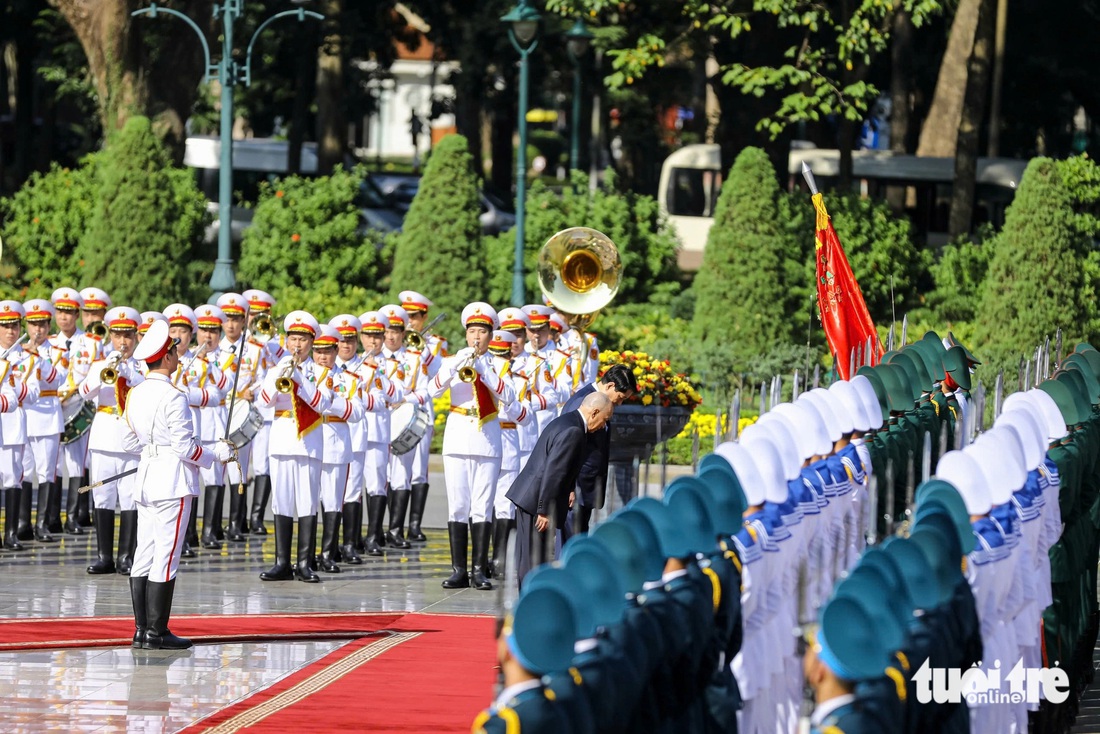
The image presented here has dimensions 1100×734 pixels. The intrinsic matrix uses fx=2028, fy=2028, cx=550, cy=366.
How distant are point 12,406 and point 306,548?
295 centimetres

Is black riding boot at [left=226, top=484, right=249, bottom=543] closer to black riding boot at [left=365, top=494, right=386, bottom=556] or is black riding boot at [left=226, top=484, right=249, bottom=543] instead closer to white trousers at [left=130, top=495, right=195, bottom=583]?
black riding boot at [left=365, top=494, right=386, bottom=556]

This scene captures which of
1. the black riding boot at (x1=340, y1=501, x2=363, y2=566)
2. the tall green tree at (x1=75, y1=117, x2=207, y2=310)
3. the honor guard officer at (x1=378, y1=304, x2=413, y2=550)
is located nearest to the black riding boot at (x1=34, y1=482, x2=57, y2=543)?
the black riding boot at (x1=340, y1=501, x2=363, y2=566)

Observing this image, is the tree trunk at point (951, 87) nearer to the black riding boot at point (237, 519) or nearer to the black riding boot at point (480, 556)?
the black riding boot at point (237, 519)

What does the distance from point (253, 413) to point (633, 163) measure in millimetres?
34048

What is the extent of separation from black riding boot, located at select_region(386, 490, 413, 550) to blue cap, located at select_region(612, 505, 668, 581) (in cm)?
958

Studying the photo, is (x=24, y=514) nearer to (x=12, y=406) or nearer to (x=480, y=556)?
(x=12, y=406)

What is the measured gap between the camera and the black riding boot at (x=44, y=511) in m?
15.4

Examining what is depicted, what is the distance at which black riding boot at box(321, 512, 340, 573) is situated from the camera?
14.0 m

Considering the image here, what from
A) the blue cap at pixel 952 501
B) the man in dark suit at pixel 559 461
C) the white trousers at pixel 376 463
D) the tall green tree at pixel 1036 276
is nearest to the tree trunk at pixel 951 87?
the tall green tree at pixel 1036 276

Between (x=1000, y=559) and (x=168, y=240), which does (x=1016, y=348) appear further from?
(x=1000, y=559)

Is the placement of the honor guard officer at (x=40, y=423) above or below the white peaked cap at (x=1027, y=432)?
below

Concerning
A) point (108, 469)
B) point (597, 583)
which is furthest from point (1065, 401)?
point (108, 469)

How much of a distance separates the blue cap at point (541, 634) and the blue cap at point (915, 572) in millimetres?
1116

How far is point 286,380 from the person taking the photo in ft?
42.9
